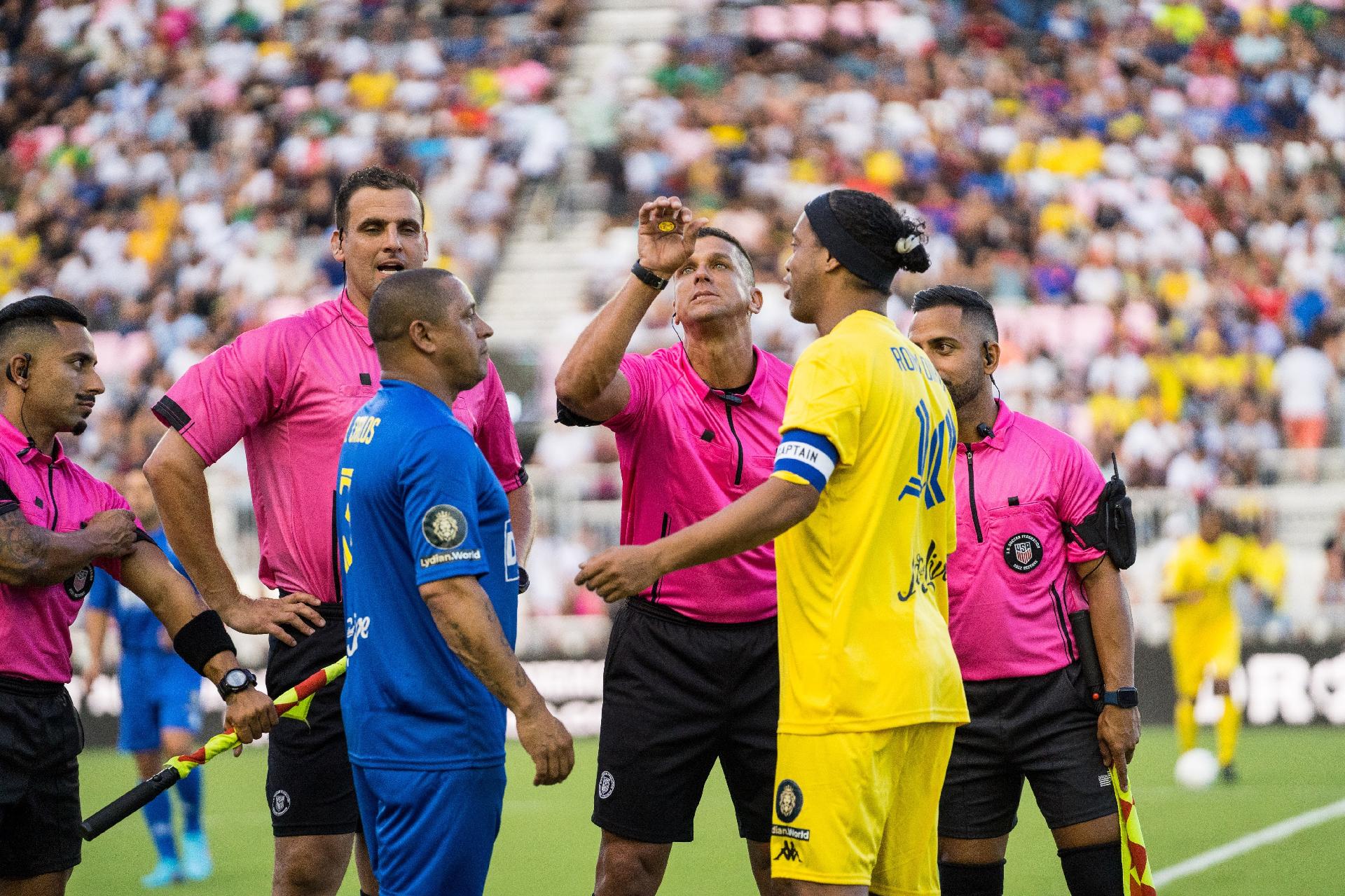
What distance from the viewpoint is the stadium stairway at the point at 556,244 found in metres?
21.2

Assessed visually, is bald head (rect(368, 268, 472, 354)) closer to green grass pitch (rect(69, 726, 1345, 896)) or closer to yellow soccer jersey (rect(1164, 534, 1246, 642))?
green grass pitch (rect(69, 726, 1345, 896))

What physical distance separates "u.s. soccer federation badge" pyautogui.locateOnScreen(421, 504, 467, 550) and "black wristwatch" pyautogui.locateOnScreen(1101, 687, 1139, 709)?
109 inches

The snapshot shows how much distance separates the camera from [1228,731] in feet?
40.8

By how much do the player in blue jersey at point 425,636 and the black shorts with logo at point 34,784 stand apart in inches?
49.1

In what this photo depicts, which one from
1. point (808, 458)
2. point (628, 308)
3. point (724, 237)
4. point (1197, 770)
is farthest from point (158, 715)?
point (1197, 770)

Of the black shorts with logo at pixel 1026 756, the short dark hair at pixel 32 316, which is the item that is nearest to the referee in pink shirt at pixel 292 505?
the short dark hair at pixel 32 316

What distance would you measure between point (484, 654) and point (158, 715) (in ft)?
20.9

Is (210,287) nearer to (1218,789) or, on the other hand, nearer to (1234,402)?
(1234,402)

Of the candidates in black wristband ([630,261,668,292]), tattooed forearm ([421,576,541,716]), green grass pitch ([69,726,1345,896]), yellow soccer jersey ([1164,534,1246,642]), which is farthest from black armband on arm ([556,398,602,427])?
yellow soccer jersey ([1164,534,1246,642])

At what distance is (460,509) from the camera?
13.5 feet

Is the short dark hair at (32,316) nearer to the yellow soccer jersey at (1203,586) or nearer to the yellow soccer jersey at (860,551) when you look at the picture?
the yellow soccer jersey at (860,551)

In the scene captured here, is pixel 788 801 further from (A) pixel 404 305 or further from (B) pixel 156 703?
(B) pixel 156 703

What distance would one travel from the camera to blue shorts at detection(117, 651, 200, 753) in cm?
971

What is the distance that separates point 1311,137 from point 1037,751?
17700 millimetres
